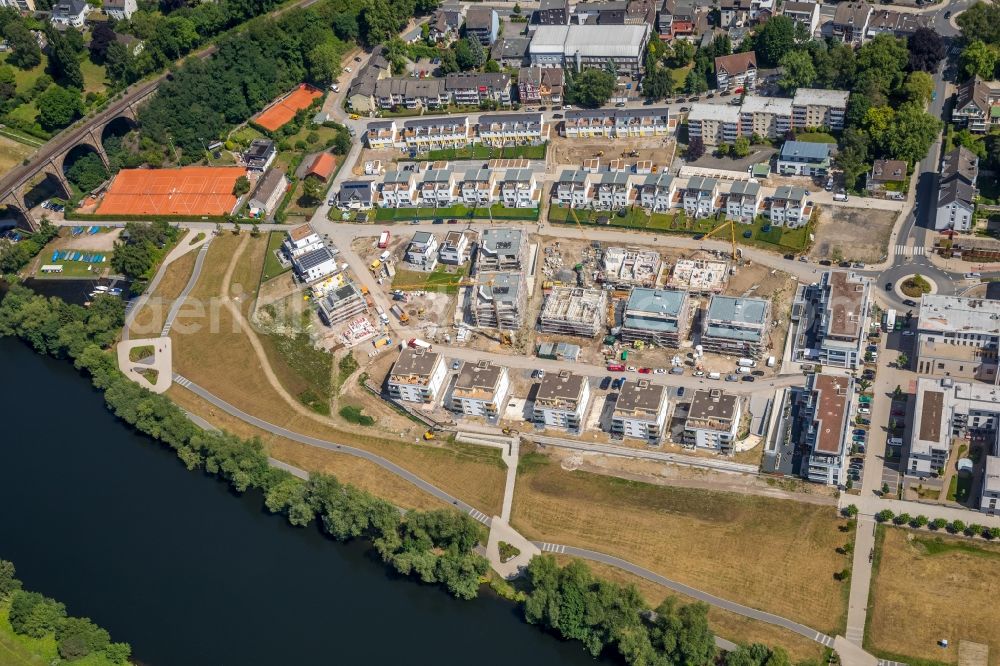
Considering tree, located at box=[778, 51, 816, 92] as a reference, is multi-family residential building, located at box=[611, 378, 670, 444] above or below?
below

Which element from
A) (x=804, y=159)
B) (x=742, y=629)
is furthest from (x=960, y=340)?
(x=742, y=629)

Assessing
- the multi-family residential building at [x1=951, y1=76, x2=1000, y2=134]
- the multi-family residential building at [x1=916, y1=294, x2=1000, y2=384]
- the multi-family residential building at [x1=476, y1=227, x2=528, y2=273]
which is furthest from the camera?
the multi-family residential building at [x1=951, y1=76, x2=1000, y2=134]

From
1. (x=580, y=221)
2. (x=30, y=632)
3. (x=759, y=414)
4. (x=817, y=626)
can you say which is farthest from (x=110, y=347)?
(x=817, y=626)

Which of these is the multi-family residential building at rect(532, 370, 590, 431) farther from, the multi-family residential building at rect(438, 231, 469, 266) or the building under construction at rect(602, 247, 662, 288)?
the multi-family residential building at rect(438, 231, 469, 266)

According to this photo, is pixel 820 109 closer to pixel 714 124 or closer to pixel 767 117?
pixel 767 117

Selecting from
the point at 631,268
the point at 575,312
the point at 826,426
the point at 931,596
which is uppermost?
the point at 631,268

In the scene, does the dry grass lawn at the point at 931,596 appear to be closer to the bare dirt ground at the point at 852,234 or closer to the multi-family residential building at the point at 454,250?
the bare dirt ground at the point at 852,234

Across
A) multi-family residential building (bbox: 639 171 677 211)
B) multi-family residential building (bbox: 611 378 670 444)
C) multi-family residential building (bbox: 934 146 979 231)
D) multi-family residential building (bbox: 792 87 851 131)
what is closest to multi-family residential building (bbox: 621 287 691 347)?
multi-family residential building (bbox: 611 378 670 444)
